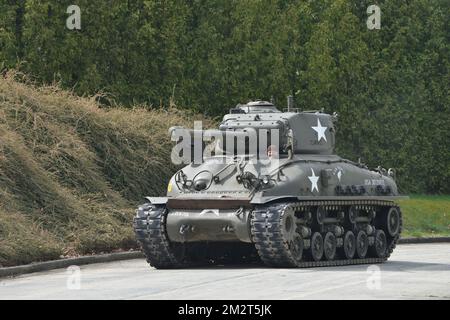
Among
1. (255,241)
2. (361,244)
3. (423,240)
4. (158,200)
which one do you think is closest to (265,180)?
(255,241)

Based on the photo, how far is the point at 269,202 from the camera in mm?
20797

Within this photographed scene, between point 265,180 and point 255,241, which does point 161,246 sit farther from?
point 265,180

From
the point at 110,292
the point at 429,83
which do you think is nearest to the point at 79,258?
the point at 110,292

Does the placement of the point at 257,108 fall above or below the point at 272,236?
above

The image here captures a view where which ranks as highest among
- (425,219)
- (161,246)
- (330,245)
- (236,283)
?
(236,283)

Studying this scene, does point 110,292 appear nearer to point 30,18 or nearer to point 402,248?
point 402,248

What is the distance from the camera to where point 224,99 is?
1646 inches

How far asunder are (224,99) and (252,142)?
1890 cm

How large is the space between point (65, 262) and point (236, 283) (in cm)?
540

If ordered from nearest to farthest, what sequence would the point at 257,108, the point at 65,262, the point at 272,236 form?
the point at 272,236
the point at 65,262
the point at 257,108

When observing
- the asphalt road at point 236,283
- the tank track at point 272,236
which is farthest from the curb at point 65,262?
the tank track at point 272,236

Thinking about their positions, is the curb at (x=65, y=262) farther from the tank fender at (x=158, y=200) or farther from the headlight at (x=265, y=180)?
the headlight at (x=265, y=180)

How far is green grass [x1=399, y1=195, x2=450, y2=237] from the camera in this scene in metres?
34.5

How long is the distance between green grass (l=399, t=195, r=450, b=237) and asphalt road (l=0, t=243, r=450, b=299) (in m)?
11.6
